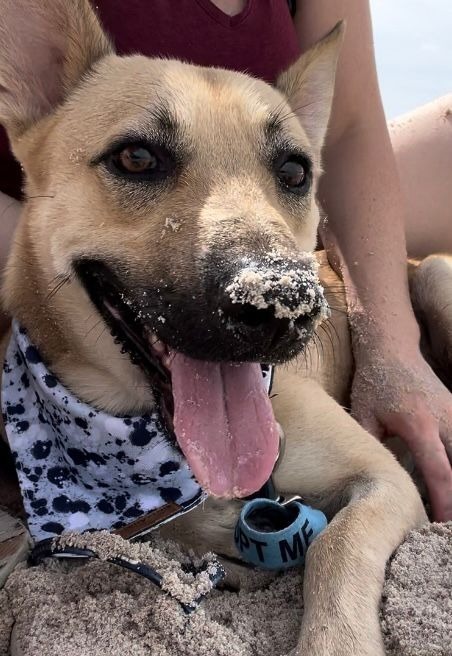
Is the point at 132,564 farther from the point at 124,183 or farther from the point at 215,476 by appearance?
the point at 124,183

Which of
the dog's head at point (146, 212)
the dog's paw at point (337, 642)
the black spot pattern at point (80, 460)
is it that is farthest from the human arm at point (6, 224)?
the dog's paw at point (337, 642)

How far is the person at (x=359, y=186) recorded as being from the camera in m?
2.59

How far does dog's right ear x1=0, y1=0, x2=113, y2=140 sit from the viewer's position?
212 centimetres

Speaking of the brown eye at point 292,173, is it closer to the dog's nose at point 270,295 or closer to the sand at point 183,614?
the dog's nose at point 270,295

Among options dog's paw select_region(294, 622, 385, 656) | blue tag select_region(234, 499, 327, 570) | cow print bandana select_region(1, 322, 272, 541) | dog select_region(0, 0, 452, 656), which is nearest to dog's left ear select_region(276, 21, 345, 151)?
dog select_region(0, 0, 452, 656)

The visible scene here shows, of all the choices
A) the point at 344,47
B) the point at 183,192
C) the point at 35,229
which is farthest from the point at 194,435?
the point at 344,47

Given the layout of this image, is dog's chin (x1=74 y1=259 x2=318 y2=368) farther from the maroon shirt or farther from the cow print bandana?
the maroon shirt

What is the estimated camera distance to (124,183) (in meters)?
1.89

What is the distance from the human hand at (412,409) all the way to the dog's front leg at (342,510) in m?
0.20

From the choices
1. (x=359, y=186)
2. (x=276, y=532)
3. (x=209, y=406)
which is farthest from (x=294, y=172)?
(x=276, y=532)

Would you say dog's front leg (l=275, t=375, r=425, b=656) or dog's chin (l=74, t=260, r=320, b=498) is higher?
dog's chin (l=74, t=260, r=320, b=498)

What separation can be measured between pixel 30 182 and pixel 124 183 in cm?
Answer: 42

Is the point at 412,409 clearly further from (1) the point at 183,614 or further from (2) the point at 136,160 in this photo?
(2) the point at 136,160

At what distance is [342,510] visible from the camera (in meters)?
2.05
